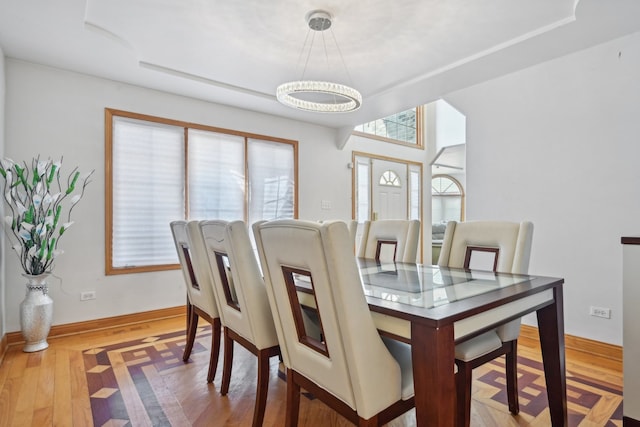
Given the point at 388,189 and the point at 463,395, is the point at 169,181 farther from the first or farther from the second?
the point at 388,189

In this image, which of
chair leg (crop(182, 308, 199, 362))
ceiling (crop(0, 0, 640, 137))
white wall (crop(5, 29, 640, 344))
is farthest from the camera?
white wall (crop(5, 29, 640, 344))

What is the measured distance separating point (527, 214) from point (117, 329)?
3940 millimetres

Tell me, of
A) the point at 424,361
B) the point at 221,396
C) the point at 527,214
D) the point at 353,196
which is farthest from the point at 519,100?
the point at 221,396

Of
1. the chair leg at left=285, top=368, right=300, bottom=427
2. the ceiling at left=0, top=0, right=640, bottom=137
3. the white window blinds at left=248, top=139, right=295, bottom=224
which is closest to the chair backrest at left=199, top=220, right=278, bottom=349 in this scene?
the chair leg at left=285, top=368, right=300, bottom=427

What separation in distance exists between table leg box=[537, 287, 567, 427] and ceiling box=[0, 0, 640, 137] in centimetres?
189

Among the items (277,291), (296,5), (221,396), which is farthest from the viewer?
(296,5)

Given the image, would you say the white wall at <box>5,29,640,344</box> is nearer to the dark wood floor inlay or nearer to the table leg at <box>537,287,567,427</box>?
the dark wood floor inlay

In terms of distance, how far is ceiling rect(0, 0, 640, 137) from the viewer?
7.34 ft

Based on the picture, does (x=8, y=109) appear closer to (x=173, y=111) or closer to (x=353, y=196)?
→ (x=173, y=111)

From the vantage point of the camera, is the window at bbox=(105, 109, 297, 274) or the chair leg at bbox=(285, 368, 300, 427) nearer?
the chair leg at bbox=(285, 368, 300, 427)

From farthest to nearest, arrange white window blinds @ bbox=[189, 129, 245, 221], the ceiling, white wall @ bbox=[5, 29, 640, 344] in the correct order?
white window blinds @ bbox=[189, 129, 245, 221] → white wall @ bbox=[5, 29, 640, 344] → the ceiling

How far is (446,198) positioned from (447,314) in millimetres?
10435

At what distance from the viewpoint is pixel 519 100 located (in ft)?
10.4

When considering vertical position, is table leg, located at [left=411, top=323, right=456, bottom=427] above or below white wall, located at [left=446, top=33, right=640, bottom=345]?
below
